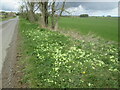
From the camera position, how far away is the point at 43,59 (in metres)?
5.96

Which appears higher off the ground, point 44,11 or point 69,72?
point 44,11

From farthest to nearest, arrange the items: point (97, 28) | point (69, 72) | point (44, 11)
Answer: point (97, 28) < point (44, 11) < point (69, 72)

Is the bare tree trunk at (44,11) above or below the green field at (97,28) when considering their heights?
above

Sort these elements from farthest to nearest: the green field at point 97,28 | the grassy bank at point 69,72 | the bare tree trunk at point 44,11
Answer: the bare tree trunk at point 44,11
the green field at point 97,28
the grassy bank at point 69,72

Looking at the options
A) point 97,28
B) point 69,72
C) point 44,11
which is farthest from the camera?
point 97,28

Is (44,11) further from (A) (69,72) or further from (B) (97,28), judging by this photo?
(A) (69,72)

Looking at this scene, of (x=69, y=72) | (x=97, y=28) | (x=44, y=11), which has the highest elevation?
(x=44, y=11)

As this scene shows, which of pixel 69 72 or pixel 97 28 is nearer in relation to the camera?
pixel 69 72

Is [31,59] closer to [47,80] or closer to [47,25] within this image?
[47,80]

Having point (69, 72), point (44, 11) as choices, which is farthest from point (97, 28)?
point (69, 72)

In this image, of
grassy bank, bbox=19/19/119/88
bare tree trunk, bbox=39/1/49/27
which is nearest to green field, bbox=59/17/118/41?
bare tree trunk, bbox=39/1/49/27

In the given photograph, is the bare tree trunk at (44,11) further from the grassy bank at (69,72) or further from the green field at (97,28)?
the grassy bank at (69,72)

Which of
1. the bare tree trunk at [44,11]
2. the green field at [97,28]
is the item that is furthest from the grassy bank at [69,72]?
the bare tree trunk at [44,11]

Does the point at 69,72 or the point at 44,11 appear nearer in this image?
the point at 69,72
